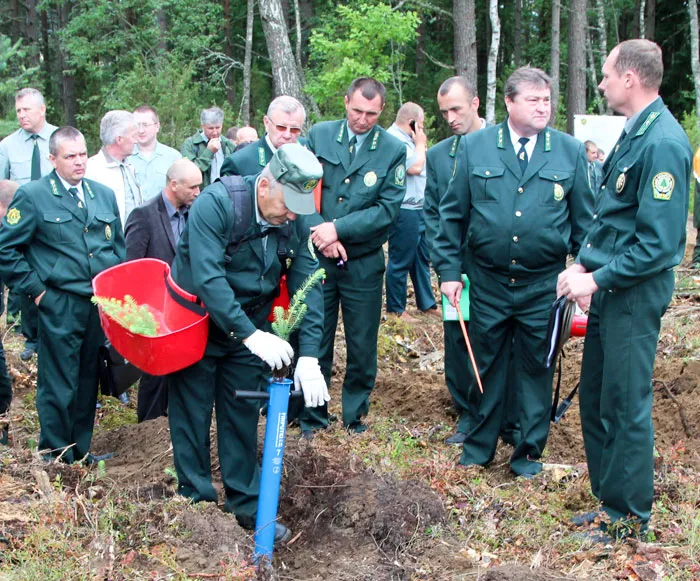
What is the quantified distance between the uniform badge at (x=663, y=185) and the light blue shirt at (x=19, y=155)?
20.4ft

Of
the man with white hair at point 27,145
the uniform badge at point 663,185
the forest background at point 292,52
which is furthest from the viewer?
the forest background at point 292,52

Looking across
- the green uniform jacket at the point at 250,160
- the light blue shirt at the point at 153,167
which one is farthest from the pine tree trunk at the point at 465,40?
the green uniform jacket at the point at 250,160

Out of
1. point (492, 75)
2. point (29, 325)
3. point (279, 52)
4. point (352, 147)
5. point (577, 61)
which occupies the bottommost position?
point (29, 325)

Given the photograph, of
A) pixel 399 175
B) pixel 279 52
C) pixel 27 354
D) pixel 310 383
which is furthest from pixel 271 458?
pixel 279 52

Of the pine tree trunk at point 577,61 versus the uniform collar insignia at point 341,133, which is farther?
the pine tree trunk at point 577,61

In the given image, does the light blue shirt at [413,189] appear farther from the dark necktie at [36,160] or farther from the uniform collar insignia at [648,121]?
the uniform collar insignia at [648,121]

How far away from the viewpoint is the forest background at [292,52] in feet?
53.5

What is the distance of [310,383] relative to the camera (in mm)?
3875

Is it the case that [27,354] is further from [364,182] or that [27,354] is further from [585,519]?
[585,519]

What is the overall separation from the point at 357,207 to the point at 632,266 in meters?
2.41

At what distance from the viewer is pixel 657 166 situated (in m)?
3.50

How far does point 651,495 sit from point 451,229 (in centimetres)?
200

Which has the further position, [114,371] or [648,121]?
[114,371]

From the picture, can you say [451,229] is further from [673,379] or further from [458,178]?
[673,379]
